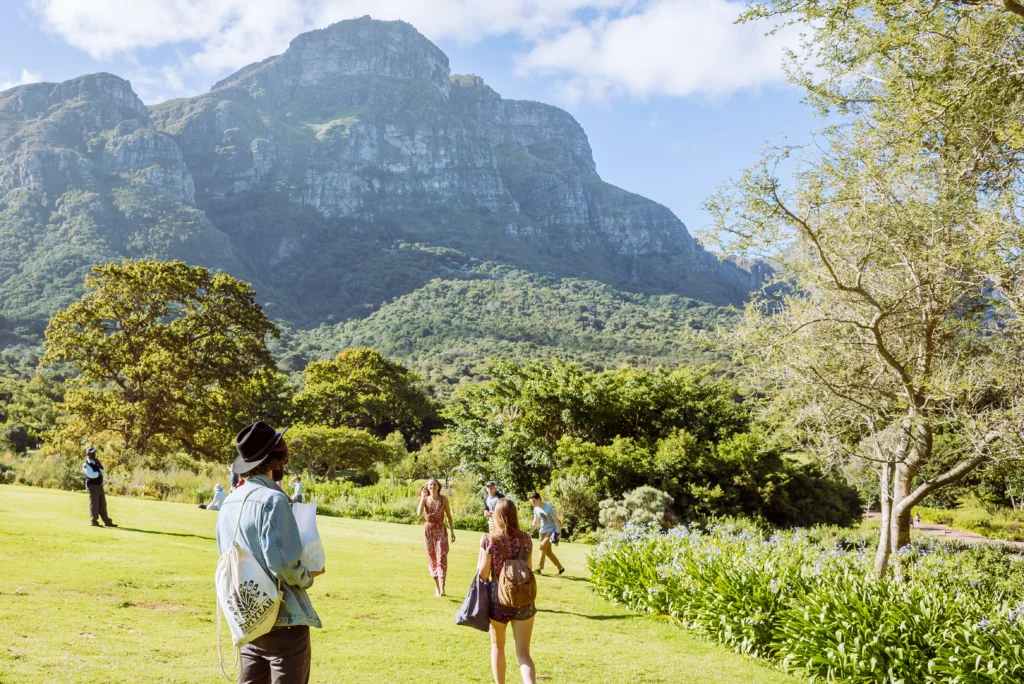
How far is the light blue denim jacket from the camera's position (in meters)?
3.41

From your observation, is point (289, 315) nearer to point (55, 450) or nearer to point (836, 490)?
point (55, 450)

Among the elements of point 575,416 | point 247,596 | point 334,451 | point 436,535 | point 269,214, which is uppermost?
point 269,214

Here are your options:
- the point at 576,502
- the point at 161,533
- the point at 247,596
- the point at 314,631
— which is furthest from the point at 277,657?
the point at 576,502

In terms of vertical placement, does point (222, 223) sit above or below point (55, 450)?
above

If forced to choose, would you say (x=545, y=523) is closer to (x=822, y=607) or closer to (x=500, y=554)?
(x=822, y=607)

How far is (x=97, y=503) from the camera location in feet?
44.3

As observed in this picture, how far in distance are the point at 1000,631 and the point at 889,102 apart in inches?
253

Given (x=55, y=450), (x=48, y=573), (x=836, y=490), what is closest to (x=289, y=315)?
(x=55, y=450)

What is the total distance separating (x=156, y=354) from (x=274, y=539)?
27.1 metres

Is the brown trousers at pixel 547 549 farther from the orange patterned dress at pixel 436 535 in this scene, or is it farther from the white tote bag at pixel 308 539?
the white tote bag at pixel 308 539

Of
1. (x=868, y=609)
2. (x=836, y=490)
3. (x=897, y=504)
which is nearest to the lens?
(x=868, y=609)

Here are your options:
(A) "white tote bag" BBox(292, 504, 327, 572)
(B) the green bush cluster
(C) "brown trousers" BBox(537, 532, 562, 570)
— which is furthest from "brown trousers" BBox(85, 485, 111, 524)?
(A) "white tote bag" BBox(292, 504, 327, 572)

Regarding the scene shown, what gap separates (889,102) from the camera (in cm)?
926

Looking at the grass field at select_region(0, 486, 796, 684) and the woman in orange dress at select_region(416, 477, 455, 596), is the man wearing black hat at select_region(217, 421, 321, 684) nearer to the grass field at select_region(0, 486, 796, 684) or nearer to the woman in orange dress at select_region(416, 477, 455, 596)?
the grass field at select_region(0, 486, 796, 684)
